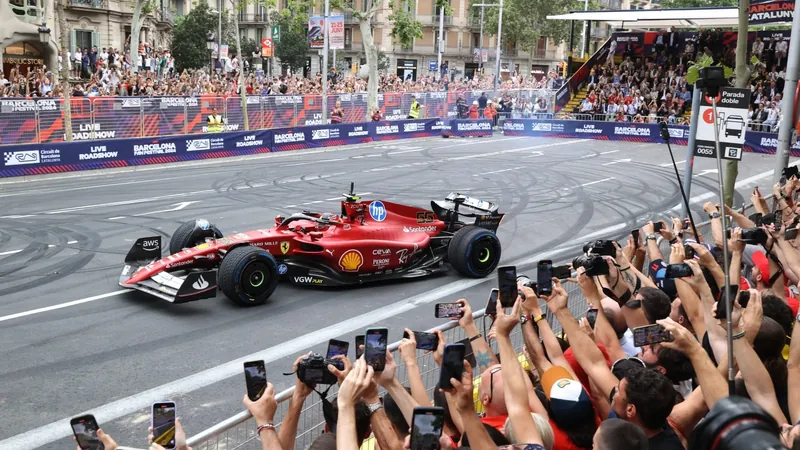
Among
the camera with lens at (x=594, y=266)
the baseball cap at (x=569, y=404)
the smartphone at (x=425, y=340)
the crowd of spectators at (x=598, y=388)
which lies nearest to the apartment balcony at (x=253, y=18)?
the camera with lens at (x=594, y=266)

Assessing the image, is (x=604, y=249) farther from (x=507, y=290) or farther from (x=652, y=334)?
(x=652, y=334)

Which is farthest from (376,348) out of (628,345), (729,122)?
(729,122)

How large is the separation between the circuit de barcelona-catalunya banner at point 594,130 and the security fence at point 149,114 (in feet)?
22.6

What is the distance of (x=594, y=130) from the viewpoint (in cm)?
3491

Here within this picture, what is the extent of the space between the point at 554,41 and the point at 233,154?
49.6 m

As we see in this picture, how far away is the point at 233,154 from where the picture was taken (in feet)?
83.7

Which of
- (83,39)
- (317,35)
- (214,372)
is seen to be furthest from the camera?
(83,39)

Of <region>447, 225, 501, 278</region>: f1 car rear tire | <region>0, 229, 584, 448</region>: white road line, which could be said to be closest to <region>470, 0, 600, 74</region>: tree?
<region>447, 225, 501, 278</region>: f1 car rear tire

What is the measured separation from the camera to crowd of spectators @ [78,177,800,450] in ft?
11.5

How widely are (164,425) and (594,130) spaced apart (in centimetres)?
3333

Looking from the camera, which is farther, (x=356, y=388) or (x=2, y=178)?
(x=2, y=178)

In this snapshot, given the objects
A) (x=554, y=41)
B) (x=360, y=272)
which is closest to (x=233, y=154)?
(x=360, y=272)

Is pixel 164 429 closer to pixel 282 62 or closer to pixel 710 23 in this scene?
pixel 710 23

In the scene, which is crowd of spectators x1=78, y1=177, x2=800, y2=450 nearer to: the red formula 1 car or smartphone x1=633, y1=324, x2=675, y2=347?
smartphone x1=633, y1=324, x2=675, y2=347
